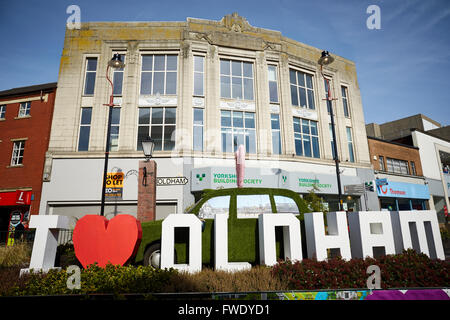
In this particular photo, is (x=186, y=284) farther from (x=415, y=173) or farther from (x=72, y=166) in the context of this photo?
(x=415, y=173)

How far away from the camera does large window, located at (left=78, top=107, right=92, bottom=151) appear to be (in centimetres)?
1739

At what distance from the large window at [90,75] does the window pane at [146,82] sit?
3601 millimetres

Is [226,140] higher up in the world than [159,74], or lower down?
lower down

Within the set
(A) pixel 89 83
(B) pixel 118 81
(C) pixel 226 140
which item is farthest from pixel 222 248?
(A) pixel 89 83

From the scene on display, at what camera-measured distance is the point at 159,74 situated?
18812mm

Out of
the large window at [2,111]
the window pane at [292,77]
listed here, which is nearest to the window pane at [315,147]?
the window pane at [292,77]

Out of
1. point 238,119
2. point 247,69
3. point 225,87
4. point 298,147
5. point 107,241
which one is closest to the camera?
point 107,241

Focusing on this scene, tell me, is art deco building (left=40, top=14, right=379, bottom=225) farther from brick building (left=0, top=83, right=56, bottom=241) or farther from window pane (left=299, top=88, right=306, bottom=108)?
brick building (left=0, top=83, right=56, bottom=241)

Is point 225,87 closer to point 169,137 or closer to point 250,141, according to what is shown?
point 250,141

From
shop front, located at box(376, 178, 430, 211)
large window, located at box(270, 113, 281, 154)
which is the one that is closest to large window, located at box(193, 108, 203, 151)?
large window, located at box(270, 113, 281, 154)

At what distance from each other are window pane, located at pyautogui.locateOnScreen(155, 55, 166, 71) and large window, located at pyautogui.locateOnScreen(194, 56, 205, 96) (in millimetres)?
2424

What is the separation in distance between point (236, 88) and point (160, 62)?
6152mm
